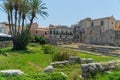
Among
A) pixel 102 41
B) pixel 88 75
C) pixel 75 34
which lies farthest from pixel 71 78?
pixel 75 34

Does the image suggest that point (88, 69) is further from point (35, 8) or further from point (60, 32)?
point (60, 32)

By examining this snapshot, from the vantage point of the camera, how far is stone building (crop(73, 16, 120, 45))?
82.8 meters

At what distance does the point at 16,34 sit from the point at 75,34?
227ft

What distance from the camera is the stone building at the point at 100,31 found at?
272 feet

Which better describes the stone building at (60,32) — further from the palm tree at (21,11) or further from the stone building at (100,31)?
the palm tree at (21,11)

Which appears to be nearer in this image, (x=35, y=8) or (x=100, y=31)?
(x=35, y=8)

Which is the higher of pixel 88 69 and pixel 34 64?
pixel 88 69

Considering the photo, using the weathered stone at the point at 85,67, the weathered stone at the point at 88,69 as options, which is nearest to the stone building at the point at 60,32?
the weathered stone at the point at 88,69

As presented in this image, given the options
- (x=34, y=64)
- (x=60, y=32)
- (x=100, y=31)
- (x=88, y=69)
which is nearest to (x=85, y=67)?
(x=88, y=69)

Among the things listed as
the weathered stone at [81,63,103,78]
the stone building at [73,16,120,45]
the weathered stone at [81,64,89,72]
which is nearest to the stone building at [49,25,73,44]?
the stone building at [73,16,120,45]

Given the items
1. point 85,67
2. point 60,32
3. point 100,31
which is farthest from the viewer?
point 60,32

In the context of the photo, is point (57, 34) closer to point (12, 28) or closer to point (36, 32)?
point (36, 32)

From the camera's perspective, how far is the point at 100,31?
303ft

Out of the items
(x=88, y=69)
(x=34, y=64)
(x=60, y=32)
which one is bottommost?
(x=34, y=64)
